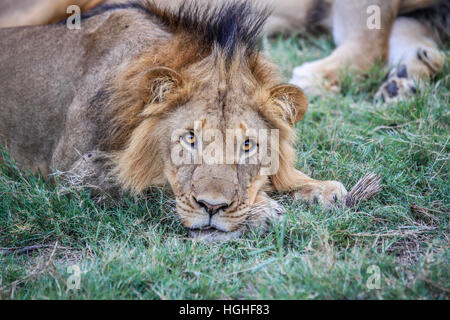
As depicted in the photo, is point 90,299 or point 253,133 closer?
point 90,299

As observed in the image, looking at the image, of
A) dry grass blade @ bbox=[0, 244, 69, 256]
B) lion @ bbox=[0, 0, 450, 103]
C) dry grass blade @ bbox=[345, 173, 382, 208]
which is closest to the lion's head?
dry grass blade @ bbox=[345, 173, 382, 208]

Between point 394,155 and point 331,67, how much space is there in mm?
1752

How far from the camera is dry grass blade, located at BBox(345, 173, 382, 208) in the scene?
3.76 meters

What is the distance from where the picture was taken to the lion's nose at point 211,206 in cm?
315

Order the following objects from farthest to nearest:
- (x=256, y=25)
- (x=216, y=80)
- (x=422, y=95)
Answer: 1. (x=422, y=95)
2. (x=256, y=25)
3. (x=216, y=80)

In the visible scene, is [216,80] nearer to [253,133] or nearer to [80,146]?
[253,133]

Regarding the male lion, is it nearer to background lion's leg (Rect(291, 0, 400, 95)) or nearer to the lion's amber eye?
the lion's amber eye

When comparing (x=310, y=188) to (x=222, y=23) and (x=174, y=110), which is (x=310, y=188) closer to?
(x=174, y=110)

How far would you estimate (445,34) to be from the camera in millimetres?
6352

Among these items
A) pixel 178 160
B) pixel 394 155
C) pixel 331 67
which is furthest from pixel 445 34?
pixel 178 160

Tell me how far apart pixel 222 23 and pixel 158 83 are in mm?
658

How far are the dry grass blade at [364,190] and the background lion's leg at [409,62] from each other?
1.70 meters

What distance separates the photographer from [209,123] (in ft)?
11.1

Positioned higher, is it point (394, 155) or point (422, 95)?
point (422, 95)
